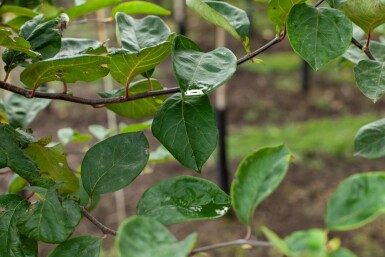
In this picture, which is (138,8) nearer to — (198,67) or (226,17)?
(226,17)

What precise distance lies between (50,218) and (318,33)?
14.1 inches

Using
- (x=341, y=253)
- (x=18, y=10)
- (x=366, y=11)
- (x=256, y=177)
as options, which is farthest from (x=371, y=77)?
(x=18, y=10)

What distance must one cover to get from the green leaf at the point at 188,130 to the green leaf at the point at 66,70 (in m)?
0.09

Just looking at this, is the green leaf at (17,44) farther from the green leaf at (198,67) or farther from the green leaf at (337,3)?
the green leaf at (337,3)

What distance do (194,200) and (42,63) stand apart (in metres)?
0.23

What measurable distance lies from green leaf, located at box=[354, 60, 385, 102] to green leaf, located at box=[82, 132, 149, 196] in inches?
10.6

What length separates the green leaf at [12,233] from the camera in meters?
0.58

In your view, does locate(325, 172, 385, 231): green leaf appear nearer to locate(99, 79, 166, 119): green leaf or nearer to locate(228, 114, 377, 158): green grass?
locate(99, 79, 166, 119): green leaf

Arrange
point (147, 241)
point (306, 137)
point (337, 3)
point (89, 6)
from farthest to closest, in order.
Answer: point (306, 137) < point (89, 6) < point (337, 3) < point (147, 241)

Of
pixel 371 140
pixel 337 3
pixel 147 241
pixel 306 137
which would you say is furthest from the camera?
pixel 306 137

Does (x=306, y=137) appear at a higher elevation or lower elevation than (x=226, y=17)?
lower

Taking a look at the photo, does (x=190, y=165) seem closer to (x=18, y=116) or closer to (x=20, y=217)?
(x=20, y=217)

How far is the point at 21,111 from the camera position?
96cm

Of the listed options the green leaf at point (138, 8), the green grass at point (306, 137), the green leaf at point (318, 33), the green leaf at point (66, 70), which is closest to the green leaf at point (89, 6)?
the green leaf at point (138, 8)
